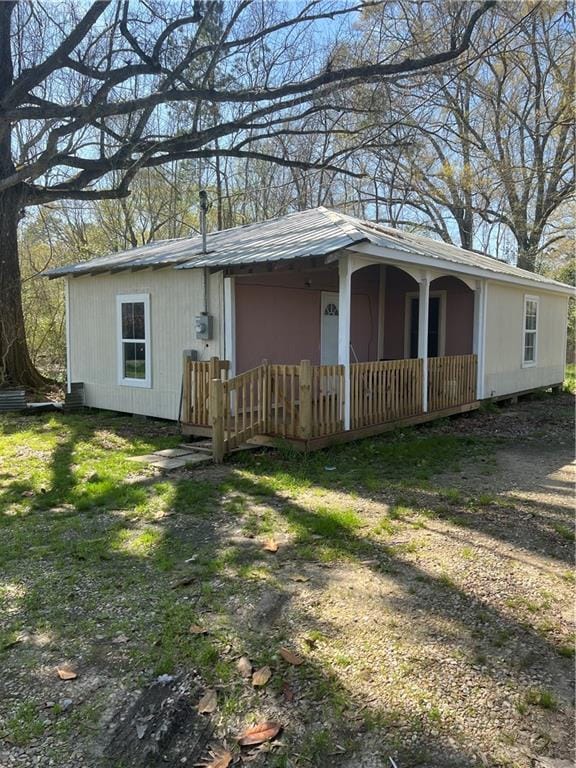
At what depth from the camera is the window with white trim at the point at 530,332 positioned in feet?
44.8

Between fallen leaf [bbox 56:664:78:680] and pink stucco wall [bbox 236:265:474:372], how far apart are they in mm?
6525

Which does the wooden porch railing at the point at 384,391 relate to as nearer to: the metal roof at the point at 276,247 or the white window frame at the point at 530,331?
the metal roof at the point at 276,247

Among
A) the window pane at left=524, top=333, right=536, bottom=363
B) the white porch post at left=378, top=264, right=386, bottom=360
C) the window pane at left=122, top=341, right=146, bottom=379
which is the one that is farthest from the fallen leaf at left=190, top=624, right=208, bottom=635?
the window pane at left=524, top=333, right=536, bottom=363

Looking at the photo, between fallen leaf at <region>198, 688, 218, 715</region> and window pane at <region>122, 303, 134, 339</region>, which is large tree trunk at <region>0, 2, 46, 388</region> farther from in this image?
fallen leaf at <region>198, 688, 218, 715</region>

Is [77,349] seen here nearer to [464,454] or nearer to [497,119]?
[464,454]

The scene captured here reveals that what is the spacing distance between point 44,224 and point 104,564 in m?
17.8

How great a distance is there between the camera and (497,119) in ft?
72.6

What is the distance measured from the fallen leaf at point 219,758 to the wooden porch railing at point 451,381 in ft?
26.6

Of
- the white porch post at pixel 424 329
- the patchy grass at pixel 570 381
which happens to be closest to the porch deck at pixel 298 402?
the white porch post at pixel 424 329

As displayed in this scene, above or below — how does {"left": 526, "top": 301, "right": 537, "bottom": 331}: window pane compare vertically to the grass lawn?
above

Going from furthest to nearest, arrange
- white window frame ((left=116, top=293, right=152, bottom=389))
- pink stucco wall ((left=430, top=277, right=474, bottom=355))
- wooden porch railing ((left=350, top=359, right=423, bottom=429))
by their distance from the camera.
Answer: pink stucco wall ((left=430, top=277, right=474, bottom=355)) < white window frame ((left=116, top=293, right=152, bottom=389)) < wooden porch railing ((left=350, top=359, right=423, bottom=429))

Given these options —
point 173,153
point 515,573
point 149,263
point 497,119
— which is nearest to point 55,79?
point 173,153

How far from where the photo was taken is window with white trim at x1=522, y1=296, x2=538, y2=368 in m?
13.7

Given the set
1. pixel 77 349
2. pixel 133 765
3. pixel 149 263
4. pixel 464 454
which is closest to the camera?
pixel 133 765
